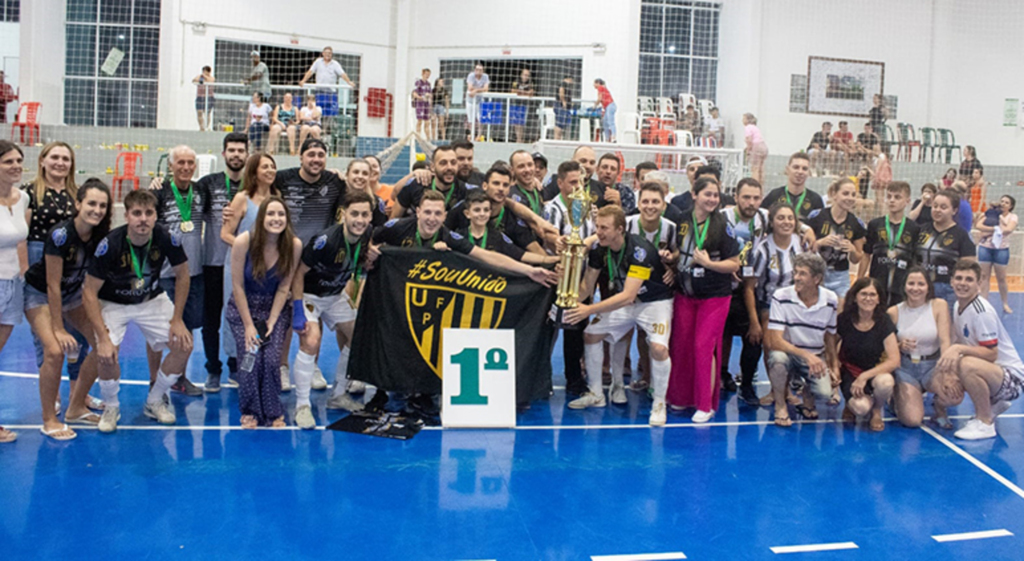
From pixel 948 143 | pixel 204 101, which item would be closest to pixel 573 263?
pixel 204 101

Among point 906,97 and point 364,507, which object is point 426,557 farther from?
point 906,97

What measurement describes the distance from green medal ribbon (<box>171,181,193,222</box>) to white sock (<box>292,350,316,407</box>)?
1.45 metres

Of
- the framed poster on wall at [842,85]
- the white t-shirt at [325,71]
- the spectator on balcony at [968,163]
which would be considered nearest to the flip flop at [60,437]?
the white t-shirt at [325,71]

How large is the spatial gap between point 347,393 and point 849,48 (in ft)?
67.6

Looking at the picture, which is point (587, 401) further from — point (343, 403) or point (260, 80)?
point (260, 80)

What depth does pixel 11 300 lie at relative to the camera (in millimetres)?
5293

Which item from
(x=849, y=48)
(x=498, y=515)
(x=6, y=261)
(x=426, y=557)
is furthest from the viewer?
(x=849, y=48)

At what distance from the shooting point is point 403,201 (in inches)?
268

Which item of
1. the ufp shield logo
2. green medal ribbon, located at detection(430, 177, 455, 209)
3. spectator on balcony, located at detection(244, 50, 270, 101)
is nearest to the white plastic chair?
spectator on balcony, located at detection(244, 50, 270, 101)

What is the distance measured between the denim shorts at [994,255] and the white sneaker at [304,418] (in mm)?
11269

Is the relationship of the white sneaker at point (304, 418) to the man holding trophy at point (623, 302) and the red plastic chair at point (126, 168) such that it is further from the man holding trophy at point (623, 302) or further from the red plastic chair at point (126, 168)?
the red plastic chair at point (126, 168)

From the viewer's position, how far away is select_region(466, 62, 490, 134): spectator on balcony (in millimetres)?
18906

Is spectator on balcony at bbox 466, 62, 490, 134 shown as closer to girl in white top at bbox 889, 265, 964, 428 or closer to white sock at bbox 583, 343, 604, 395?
Result: white sock at bbox 583, 343, 604, 395

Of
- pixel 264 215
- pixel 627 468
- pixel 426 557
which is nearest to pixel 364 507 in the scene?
pixel 426 557
